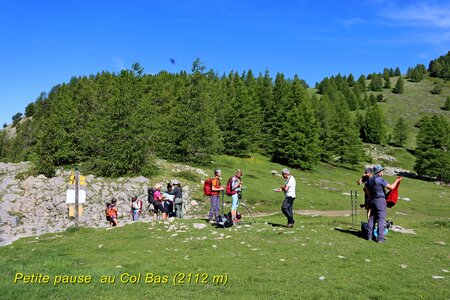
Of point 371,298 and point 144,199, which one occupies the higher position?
point 371,298

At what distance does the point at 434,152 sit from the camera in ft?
248

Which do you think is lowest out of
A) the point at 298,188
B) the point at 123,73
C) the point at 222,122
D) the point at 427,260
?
the point at 298,188

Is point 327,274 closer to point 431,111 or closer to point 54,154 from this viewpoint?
point 54,154

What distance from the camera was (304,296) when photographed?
8.20m

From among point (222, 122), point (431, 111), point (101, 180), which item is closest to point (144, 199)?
point (101, 180)

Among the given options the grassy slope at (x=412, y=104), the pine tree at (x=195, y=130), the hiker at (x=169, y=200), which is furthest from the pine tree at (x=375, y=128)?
the hiker at (x=169, y=200)

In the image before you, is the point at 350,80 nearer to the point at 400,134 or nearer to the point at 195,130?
the point at 400,134

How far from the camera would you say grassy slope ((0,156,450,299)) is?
8.44m

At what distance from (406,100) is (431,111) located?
19388 millimetres

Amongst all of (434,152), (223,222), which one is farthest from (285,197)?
(434,152)

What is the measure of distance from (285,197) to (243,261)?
5.58 meters

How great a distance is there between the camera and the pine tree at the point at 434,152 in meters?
74.8

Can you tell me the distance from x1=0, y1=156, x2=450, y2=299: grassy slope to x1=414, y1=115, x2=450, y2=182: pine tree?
212 feet

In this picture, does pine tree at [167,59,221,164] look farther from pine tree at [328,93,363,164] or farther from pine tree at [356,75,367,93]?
pine tree at [356,75,367,93]
